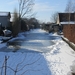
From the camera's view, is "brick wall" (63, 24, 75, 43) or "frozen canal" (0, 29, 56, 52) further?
"brick wall" (63, 24, 75, 43)

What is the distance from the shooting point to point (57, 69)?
9602 mm

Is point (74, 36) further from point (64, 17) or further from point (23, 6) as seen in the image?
point (64, 17)

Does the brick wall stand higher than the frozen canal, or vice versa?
the brick wall

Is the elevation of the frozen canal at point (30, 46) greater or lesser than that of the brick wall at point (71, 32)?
lesser

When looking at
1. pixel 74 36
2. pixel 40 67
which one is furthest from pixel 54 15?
pixel 40 67

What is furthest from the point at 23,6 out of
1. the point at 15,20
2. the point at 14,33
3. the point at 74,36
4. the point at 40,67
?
the point at 40,67

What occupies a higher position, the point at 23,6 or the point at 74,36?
the point at 23,6

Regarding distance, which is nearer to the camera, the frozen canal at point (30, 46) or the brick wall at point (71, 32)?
the frozen canal at point (30, 46)

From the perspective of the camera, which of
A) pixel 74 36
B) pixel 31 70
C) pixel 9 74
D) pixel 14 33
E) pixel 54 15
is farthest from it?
pixel 54 15

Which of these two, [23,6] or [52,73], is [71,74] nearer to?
[52,73]

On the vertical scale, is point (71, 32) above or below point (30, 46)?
above

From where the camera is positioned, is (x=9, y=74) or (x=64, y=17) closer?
(x=9, y=74)

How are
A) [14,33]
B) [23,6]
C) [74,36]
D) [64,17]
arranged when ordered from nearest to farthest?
[74,36] → [14,33] → [23,6] → [64,17]

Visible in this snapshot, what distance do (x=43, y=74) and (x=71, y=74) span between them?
1103 mm
